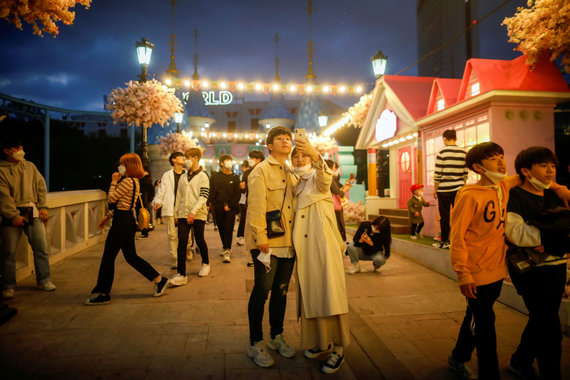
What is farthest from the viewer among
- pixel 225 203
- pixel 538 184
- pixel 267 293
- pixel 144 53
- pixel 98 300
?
pixel 144 53

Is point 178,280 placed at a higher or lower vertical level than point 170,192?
lower

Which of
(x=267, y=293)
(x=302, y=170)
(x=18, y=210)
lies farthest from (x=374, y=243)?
(x=18, y=210)

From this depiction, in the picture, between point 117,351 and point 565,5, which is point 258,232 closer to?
point 117,351

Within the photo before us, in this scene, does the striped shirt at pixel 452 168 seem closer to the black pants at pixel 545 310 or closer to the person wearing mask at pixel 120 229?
the black pants at pixel 545 310

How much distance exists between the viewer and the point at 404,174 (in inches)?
502

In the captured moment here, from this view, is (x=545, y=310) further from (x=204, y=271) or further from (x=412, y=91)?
(x=412, y=91)

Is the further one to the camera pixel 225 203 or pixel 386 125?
pixel 386 125

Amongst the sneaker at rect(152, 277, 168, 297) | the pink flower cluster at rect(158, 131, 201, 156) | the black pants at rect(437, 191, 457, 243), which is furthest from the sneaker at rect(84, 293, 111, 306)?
the pink flower cluster at rect(158, 131, 201, 156)

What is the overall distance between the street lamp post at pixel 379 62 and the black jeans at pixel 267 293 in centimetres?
1050

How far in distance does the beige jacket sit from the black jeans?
20 centimetres

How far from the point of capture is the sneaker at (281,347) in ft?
10.7

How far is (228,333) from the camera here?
12.3 ft

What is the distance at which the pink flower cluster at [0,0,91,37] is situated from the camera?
9.69 ft

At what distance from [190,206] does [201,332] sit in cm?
248
